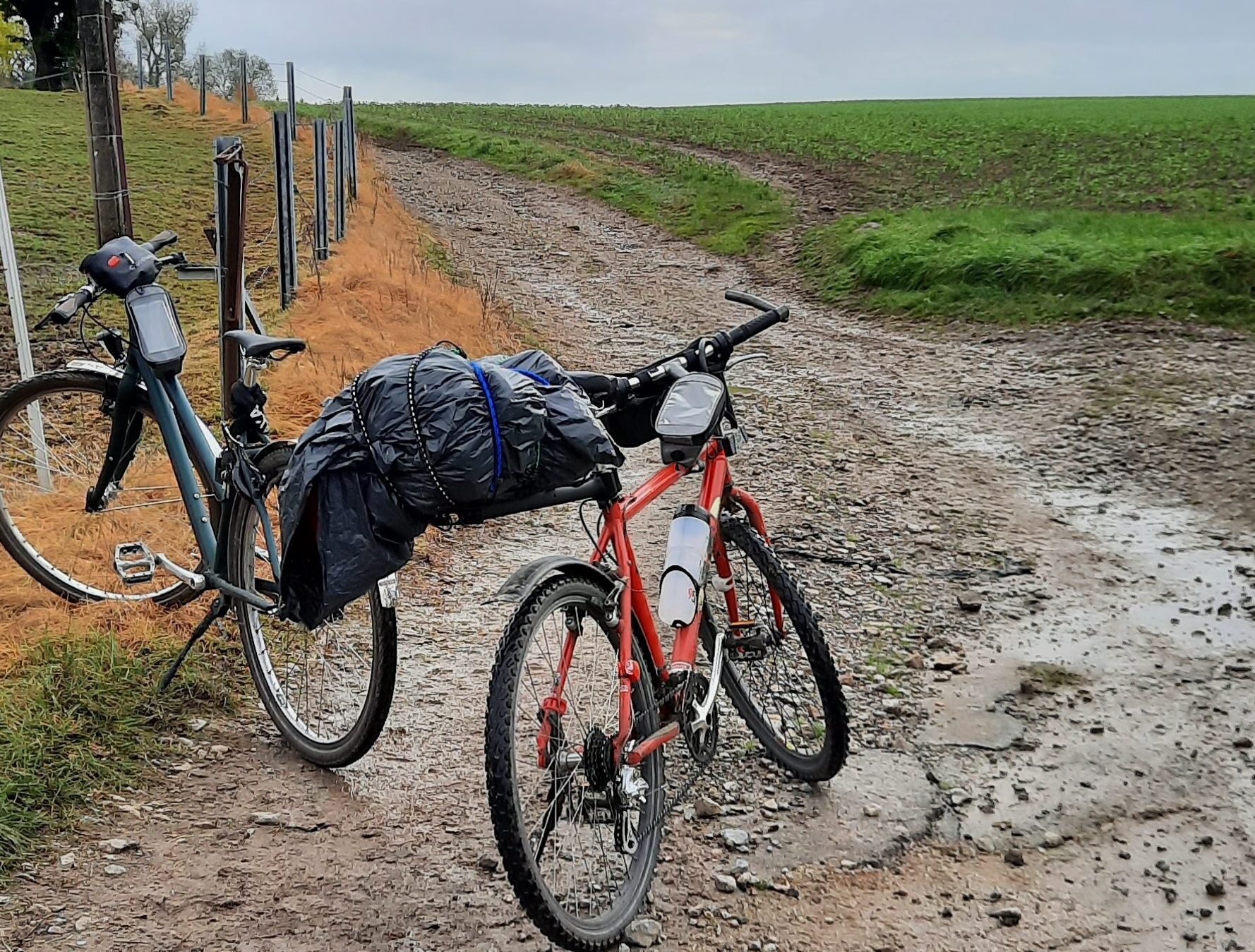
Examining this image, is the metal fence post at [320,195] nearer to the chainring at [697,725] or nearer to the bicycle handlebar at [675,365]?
the bicycle handlebar at [675,365]

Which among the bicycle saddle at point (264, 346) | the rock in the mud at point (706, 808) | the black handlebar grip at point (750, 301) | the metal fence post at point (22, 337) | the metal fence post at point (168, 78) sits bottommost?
the rock in the mud at point (706, 808)

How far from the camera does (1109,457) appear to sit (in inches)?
277

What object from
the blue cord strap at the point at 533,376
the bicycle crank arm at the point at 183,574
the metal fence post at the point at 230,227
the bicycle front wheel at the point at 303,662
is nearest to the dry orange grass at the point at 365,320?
the metal fence post at the point at 230,227

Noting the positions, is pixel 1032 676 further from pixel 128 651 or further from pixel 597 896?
pixel 128 651

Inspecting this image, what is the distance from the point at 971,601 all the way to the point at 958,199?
14.0m

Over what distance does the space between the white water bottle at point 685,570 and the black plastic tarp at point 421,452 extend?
0.37 m

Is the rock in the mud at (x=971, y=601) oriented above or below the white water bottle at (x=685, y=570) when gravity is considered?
below

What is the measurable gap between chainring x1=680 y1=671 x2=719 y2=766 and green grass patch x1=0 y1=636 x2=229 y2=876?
68.4 inches

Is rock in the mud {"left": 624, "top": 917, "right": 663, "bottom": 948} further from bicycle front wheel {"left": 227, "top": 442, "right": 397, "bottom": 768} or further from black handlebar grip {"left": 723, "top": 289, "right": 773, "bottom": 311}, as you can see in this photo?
black handlebar grip {"left": 723, "top": 289, "right": 773, "bottom": 311}

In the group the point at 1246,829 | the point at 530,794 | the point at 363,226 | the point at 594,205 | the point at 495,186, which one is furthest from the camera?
the point at 495,186

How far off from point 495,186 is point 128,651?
1968 centimetres

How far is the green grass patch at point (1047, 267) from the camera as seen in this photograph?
10141 mm

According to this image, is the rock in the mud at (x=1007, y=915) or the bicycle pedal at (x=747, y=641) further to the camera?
the bicycle pedal at (x=747, y=641)

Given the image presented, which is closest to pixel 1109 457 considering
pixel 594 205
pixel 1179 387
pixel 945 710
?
pixel 1179 387
